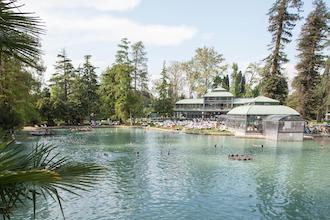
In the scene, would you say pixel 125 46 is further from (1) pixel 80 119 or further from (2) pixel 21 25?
(2) pixel 21 25

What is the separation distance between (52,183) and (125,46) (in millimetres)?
55083

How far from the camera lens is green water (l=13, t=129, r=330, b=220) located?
10.7 meters

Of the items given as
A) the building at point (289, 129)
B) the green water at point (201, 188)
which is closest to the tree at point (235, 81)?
the building at point (289, 129)

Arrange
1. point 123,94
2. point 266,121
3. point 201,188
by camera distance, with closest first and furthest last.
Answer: point 201,188, point 266,121, point 123,94

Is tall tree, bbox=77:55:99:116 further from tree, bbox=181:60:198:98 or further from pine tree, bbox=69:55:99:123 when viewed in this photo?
tree, bbox=181:60:198:98

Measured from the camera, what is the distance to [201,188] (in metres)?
13.7

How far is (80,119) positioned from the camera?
49.8m

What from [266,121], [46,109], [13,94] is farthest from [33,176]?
[46,109]

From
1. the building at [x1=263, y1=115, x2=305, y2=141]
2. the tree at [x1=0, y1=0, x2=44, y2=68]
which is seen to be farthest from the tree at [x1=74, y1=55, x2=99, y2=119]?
the tree at [x1=0, y1=0, x2=44, y2=68]

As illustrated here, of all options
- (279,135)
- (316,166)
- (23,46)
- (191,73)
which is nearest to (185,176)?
(316,166)

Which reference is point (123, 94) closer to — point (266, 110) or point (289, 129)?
point (266, 110)

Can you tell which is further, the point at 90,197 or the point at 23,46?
the point at 90,197

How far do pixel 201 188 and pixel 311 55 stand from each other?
120 ft

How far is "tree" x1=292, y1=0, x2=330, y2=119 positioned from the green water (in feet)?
70.3
